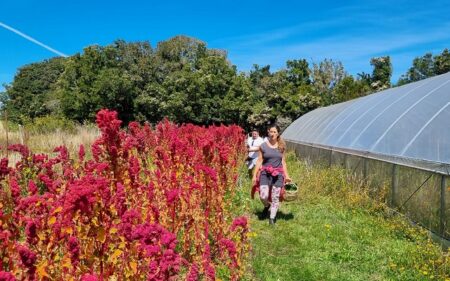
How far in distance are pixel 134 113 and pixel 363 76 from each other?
81.5 ft

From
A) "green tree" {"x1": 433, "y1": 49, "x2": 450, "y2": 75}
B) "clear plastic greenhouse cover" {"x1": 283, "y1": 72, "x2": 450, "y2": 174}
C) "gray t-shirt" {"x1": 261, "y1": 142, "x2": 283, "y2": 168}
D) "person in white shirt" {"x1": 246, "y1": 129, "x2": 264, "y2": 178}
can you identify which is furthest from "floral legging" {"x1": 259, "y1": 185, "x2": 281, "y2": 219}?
"green tree" {"x1": 433, "y1": 49, "x2": 450, "y2": 75}

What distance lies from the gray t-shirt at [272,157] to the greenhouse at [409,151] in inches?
74.1

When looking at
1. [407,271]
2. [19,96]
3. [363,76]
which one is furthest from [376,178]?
[19,96]

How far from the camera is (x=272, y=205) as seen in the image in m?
6.72

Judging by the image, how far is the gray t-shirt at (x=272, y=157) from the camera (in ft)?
22.3

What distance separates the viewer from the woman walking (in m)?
6.73

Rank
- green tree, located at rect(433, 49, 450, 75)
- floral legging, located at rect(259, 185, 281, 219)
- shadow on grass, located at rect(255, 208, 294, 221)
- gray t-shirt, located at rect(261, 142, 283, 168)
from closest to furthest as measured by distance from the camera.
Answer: floral legging, located at rect(259, 185, 281, 219) < gray t-shirt, located at rect(261, 142, 283, 168) < shadow on grass, located at rect(255, 208, 294, 221) < green tree, located at rect(433, 49, 450, 75)

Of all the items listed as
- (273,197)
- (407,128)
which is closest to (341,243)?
(273,197)

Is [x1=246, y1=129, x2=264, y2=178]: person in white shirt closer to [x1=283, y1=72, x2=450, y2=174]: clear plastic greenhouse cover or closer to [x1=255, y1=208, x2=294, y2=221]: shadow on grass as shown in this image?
[x1=283, y1=72, x2=450, y2=174]: clear plastic greenhouse cover

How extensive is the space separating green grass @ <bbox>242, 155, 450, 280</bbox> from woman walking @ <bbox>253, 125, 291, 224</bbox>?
38cm

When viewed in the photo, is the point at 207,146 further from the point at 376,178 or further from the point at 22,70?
the point at 22,70

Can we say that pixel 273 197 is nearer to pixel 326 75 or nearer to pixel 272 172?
pixel 272 172

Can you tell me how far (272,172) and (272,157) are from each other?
25 cm

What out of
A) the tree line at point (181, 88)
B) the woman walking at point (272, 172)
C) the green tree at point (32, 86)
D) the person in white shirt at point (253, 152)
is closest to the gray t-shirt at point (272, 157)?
the woman walking at point (272, 172)
